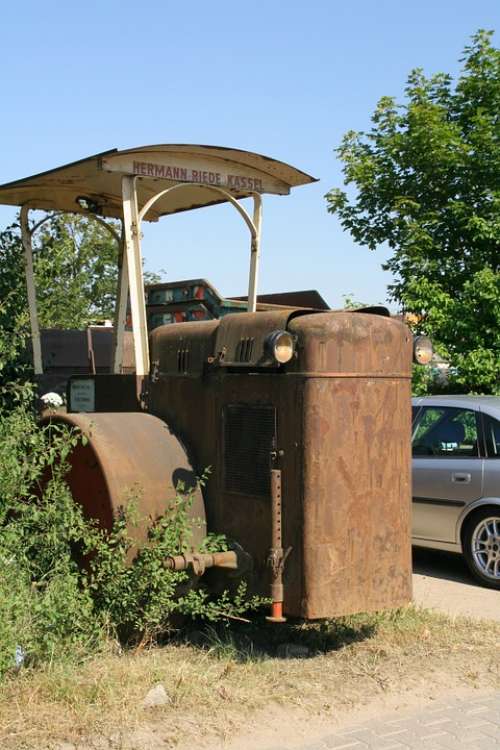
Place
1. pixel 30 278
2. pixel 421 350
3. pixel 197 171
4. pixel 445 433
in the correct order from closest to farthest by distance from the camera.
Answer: pixel 421 350 → pixel 197 171 → pixel 30 278 → pixel 445 433

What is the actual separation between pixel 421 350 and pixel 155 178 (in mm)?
2246

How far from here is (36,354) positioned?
7.73 metres

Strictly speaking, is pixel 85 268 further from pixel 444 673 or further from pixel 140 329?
pixel 444 673

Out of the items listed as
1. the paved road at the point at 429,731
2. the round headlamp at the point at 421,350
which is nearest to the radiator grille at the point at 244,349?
the round headlamp at the point at 421,350

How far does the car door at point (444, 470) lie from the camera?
329 inches

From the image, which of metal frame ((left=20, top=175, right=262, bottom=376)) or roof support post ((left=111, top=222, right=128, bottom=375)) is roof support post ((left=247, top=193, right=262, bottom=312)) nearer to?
metal frame ((left=20, top=175, right=262, bottom=376))

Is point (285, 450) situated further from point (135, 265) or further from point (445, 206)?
point (445, 206)

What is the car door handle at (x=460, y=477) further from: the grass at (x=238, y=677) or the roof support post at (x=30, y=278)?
the roof support post at (x=30, y=278)

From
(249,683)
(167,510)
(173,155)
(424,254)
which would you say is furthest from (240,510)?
(424,254)

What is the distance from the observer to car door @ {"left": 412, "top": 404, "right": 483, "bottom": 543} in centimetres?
837

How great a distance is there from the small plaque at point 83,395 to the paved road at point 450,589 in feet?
9.38

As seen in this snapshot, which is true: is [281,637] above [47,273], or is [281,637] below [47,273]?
below

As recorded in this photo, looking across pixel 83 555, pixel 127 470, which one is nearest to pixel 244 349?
pixel 127 470

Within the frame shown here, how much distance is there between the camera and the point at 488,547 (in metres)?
8.06
